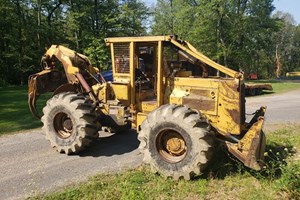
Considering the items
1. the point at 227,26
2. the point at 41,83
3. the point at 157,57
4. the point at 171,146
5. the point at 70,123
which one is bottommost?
the point at 171,146

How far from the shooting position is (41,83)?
933 cm

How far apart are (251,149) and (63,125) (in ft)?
15.1

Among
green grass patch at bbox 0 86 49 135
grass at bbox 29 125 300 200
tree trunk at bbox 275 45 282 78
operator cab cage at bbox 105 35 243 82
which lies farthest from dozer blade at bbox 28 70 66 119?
tree trunk at bbox 275 45 282 78

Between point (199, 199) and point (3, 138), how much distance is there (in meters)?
6.78

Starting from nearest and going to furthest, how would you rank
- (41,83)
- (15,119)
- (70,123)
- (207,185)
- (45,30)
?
(207,185) < (70,123) < (41,83) < (15,119) < (45,30)

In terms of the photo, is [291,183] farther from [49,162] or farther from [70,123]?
[70,123]

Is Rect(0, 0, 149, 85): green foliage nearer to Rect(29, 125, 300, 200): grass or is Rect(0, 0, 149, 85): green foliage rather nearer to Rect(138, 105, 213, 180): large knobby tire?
Rect(138, 105, 213, 180): large knobby tire

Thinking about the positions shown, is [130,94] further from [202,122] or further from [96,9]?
[96,9]

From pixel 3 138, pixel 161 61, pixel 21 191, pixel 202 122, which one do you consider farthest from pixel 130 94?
pixel 3 138

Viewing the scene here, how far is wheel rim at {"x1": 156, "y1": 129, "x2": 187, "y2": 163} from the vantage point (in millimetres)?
6363

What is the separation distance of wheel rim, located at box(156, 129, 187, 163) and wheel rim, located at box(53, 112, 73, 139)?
2.63 m

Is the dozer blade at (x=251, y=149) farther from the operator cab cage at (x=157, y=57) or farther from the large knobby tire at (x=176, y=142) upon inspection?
the operator cab cage at (x=157, y=57)

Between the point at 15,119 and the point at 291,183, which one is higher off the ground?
the point at 291,183

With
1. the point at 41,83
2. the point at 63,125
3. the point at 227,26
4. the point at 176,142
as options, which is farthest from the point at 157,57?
the point at 227,26
